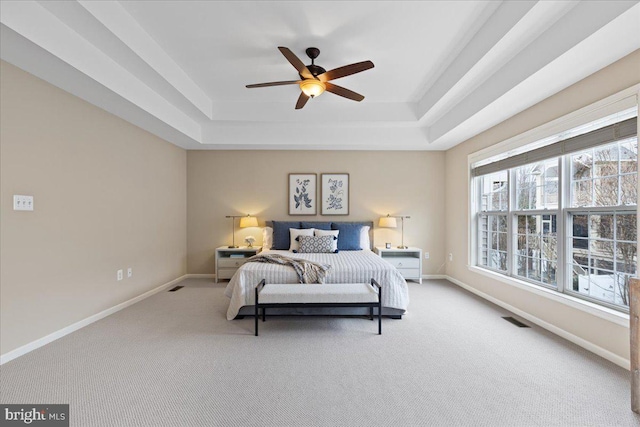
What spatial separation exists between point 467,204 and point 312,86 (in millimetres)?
3193

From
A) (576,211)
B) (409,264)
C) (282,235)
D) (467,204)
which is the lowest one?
(409,264)

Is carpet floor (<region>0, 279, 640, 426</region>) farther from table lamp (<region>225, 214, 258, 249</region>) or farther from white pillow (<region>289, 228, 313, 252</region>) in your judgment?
table lamp (<region>225, 214, 258, 249</region>)

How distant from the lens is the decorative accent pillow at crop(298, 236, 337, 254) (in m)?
4.46

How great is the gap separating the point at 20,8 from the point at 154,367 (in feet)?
8.97

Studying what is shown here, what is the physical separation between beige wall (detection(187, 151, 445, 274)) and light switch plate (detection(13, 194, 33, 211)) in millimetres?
2767

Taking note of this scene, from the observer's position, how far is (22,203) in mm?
2428

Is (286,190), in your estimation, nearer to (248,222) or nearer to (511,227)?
(248,222)

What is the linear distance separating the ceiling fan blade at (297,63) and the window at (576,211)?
2589mm

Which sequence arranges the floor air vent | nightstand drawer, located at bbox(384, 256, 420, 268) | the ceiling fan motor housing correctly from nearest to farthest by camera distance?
the ceiling fan motor housing → the floor air vent → nightstand drawer, located at bbox(384, 256, 420, 268)

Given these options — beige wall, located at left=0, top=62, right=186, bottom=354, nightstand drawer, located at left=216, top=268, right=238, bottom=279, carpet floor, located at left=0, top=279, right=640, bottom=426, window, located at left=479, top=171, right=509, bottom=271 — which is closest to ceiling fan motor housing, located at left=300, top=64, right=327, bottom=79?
beige wall, located at left=0, top=62, right=186, bottom=354

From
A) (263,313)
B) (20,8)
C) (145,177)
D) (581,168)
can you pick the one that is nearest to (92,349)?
(263,313)

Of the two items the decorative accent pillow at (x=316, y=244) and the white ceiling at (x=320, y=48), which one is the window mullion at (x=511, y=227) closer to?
the white ceiling at (x=320, y=48)

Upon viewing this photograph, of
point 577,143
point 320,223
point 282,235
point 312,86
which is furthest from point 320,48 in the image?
point 282,235

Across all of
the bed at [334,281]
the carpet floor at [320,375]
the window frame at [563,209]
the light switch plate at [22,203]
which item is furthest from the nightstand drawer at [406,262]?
the light switch plate at [22,203]
